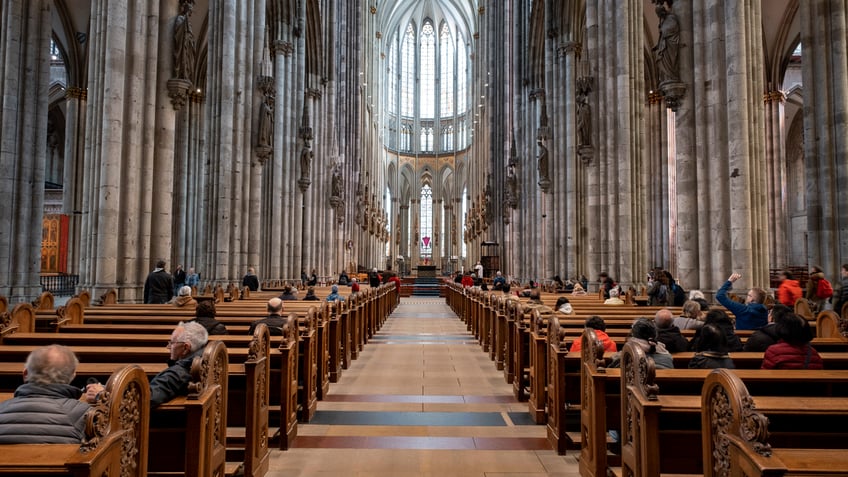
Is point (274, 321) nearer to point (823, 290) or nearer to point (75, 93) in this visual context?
point (823, 290)

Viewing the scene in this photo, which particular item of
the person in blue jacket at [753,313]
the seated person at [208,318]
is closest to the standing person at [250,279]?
the seated person at [208,318]

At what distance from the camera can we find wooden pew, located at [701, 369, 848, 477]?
7.02 feet

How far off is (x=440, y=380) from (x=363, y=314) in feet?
14.6

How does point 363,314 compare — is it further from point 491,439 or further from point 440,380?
point 491,439

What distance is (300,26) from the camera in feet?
75.3

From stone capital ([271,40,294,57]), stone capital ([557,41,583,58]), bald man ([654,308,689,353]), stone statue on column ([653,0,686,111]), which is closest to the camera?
bald man ([654,308,689,353])

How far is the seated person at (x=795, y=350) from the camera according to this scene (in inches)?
163

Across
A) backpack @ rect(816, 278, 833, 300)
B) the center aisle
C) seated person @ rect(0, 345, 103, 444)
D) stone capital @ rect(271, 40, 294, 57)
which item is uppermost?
stone capital @ rect(271, 40, 294, 57)

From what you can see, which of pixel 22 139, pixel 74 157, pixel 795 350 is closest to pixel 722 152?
pixel 795 350

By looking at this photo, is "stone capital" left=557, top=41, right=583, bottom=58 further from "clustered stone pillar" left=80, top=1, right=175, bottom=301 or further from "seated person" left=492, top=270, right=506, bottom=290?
"clustered stone pillar" left=80, top=1, right=175, bottom=301

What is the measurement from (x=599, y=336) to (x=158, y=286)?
8.78 meters

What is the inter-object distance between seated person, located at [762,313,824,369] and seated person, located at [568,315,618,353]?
154 centimetres

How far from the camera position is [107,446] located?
2436mm

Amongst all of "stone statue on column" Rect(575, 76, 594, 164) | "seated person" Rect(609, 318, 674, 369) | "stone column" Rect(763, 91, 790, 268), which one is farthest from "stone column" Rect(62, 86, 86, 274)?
"stone column" Rect(763, 91, 790, 268)
